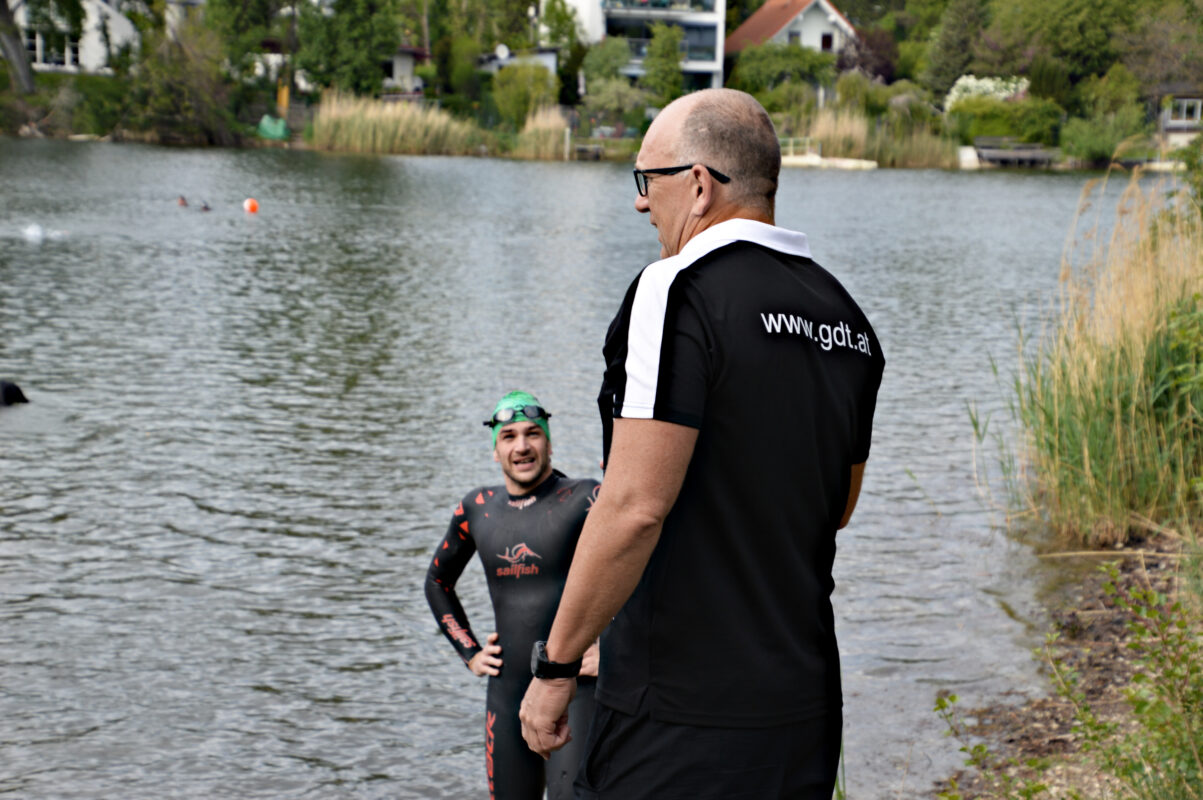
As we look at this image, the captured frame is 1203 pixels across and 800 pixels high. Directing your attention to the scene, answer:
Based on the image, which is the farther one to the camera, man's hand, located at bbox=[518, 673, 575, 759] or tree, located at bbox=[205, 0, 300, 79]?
tree, located at bbox=[205, 0, 300, 79]

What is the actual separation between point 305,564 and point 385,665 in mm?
1846

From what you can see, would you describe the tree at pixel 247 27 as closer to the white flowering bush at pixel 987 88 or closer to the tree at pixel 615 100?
the tree at pixel 615 100

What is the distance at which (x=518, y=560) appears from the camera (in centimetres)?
481

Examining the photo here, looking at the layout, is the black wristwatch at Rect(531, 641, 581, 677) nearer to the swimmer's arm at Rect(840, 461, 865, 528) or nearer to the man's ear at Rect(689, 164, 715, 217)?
the swimmer's arm at Rect(840, 461, 865, 528)

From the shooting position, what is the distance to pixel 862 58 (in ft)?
296

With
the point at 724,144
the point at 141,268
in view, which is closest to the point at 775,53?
the point at 141,268

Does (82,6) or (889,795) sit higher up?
(82,6)

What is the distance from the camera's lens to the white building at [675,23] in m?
83.1

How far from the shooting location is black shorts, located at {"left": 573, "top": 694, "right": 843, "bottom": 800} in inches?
108

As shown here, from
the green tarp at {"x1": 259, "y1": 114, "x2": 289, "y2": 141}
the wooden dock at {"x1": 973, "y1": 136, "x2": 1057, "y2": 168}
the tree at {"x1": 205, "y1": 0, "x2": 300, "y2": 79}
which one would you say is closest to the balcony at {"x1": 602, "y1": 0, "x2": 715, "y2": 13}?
the tree at {"x1": 205, "y1": 0, "x2": 300, "y2": 79}

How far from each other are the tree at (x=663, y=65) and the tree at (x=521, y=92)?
7187 millimetres

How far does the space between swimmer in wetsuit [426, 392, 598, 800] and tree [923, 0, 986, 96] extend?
86.5 metres

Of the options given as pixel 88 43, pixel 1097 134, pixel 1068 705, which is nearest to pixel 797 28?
pixel 1097 134

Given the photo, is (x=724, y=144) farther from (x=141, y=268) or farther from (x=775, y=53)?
(x=775, y=53)
